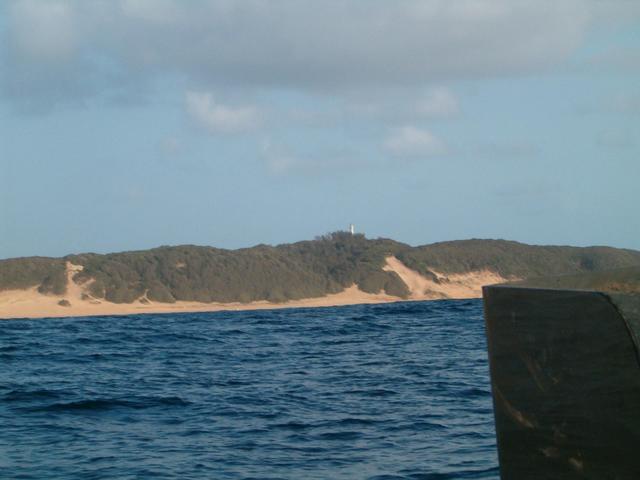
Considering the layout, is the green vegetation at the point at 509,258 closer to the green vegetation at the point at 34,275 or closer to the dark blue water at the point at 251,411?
the green vegetation at the point at 34,275

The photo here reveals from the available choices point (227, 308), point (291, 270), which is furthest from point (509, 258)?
point (227, 308)

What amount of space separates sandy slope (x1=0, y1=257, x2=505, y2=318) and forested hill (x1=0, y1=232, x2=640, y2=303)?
55 cm

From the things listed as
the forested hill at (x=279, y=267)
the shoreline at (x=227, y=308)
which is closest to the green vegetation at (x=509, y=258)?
Answer: the forested hill at (x=279, y=267)

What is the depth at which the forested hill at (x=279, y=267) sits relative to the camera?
52031 millimetres

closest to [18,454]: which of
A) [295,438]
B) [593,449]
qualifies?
[295,438]

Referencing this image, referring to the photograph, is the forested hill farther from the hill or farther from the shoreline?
the shoreline

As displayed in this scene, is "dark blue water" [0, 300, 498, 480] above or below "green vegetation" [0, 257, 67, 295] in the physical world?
below

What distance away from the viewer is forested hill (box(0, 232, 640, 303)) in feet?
171

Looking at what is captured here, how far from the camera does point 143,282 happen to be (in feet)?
173

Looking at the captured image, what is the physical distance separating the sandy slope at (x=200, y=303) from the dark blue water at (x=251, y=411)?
29.3 metres

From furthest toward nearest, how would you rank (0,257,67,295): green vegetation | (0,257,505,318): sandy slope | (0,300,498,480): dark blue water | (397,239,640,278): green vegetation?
(397,239,640,278): green vegetation < (0,257,67,295): green vegetation < (0,257,505,318): sandy slope < (0,300,498,480): dark blue water

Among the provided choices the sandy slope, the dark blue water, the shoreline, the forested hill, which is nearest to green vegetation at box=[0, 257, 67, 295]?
the forested hill

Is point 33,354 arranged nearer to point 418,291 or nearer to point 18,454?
point 18,454

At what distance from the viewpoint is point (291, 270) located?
58.2 metres
